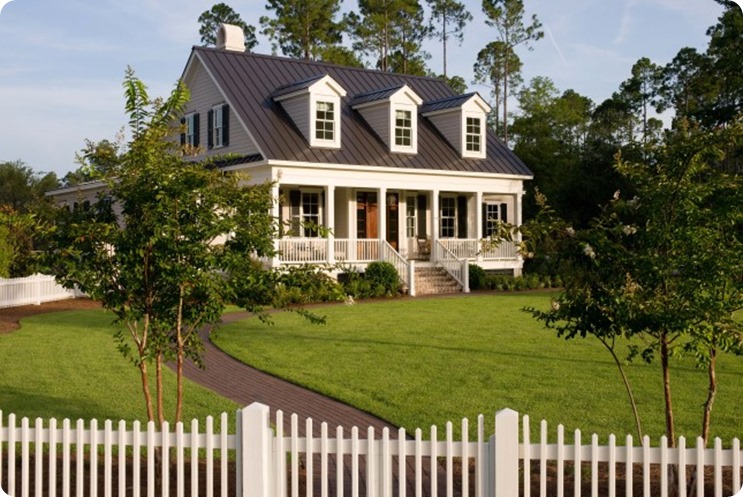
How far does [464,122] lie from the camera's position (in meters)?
32.7

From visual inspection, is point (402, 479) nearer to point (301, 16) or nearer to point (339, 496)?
point (339, 496)

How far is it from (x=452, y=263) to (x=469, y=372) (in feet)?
55.8

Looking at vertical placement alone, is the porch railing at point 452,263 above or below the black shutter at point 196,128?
below

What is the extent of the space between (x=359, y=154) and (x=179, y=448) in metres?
23.7

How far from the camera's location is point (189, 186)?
8000mm

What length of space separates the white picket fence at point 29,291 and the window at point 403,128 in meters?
12.6

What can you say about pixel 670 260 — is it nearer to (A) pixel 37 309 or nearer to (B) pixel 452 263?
(A) pixel 37 309

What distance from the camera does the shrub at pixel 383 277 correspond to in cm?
2769

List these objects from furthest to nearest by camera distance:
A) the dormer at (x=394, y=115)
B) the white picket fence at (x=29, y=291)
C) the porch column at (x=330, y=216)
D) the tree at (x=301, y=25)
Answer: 1. the tree at (x=301, y=25)
2. the dormer at (x=394, y=115)
3. the porch column at (x=330, y=216)
4. the white picket fence at (x=29, y=291)

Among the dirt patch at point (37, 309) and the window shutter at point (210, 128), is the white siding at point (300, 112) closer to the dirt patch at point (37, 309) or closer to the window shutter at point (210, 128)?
the window shutter at point (210, 128)

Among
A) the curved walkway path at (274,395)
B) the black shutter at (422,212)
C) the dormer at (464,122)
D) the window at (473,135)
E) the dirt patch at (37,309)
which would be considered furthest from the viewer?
the black shutter at (422,212)

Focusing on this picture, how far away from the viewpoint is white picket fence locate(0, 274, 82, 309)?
2481 centimetres

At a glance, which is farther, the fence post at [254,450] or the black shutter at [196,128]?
the black shutter at [196,128]

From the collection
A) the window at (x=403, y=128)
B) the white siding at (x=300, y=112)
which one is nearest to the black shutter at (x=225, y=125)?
the white siding at (x=300, y=112)
